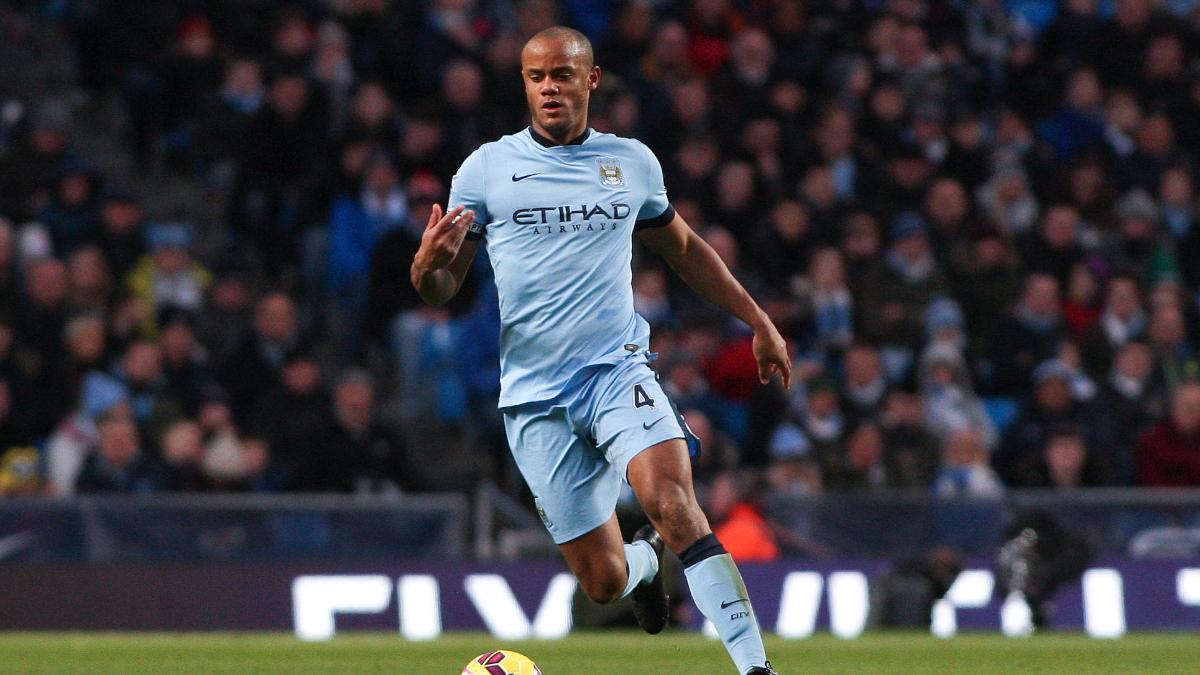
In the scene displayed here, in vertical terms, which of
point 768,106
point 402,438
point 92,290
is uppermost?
point 768,106

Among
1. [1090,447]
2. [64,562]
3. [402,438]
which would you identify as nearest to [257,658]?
[64,562]

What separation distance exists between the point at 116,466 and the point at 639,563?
20.6 feet

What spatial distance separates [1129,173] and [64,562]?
30.8ft

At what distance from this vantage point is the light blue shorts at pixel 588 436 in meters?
6.54

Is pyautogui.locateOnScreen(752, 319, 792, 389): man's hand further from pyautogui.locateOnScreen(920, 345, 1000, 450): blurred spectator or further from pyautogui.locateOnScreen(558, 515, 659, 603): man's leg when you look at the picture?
pyautogui.locateOnScreen(920, 345, 1000, 450): blurred spectator

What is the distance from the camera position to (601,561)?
6.94 metres

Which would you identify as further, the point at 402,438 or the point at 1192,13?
the point at 1192,13

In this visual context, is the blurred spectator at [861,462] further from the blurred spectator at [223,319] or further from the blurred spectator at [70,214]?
the blurred spectator at [70,214]

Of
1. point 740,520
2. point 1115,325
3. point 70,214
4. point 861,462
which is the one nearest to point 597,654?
point 740,520

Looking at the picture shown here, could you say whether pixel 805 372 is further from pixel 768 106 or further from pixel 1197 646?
pixel 1197 646

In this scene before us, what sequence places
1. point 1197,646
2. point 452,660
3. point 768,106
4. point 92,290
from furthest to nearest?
point 768,106, point 92,290, point 1197,646, point 452,660

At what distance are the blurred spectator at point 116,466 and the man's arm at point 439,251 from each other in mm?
6529

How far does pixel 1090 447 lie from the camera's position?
1396 centimetres

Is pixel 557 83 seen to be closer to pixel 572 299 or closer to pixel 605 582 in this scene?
pixel 572 299
